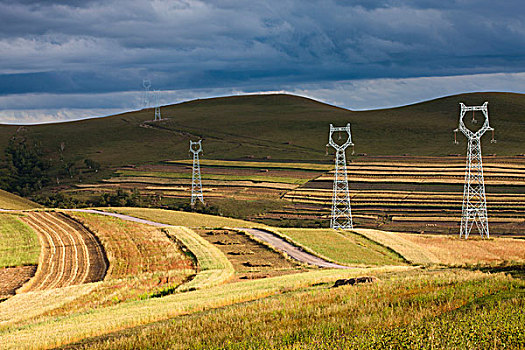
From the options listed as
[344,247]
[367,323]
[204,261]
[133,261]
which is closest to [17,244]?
[133,261]

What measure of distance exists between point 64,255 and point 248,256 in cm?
1635

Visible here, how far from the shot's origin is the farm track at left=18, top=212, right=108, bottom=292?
4347 cm

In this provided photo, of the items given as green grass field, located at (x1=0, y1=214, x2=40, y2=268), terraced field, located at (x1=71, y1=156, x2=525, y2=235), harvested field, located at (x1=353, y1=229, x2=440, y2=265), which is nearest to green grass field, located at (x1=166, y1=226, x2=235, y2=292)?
green grass field, located at (x1=0, y1=214, x2=40, y2=268)

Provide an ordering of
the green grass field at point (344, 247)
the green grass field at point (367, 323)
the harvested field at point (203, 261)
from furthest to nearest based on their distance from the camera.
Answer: the green grass field at point (344, 247)
the harvested field at point (203, 261)
the green grass field at point (367, 323)

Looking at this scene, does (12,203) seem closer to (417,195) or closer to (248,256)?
(248,256)

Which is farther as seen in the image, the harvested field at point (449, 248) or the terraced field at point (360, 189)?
the terraced field at point (360, 189)

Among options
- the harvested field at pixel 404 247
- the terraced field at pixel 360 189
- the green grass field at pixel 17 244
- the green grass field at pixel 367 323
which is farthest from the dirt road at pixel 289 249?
the terraced field at pixel 360 189

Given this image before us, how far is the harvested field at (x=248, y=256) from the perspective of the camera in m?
45.2

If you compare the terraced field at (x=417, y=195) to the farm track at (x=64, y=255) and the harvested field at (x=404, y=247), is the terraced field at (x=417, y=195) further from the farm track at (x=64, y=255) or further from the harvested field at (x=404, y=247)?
the farm track at (x=64, y=255)

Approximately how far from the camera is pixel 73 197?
400 feet

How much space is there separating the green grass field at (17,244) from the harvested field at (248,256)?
667 inches

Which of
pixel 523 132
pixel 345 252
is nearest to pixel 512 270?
pixel 345 252

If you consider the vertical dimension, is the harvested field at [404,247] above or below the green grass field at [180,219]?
below

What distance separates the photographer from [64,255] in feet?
172
